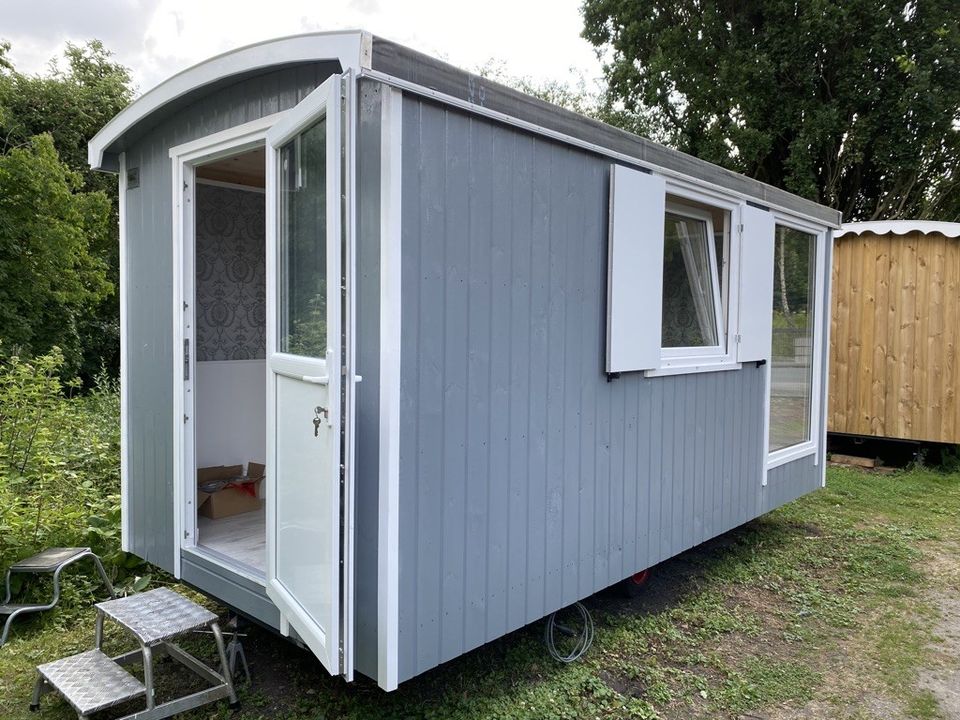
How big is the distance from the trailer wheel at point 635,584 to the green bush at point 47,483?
100 inches

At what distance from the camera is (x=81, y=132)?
510 inches

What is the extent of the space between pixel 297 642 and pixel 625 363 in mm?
1682

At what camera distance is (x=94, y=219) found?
10.6m

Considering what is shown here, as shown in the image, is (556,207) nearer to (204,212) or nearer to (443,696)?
(443,696)

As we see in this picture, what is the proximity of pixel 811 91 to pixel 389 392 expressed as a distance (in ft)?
38.1

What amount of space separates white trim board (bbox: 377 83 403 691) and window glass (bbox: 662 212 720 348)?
1.68 m

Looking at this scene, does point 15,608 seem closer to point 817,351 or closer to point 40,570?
point 40,570

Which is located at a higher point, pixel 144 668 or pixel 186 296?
pixel 186 296

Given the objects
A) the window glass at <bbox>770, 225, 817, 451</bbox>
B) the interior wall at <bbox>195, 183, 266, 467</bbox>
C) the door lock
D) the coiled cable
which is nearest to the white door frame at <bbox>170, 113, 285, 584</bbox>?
the interior wall at <bbox>195, 183, 266, 467</bbox>

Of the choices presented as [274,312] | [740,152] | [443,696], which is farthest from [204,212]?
[740,152]

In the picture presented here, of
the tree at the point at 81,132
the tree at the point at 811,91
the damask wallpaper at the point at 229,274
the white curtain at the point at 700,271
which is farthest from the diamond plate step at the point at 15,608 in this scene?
the tree at the point at 811,91

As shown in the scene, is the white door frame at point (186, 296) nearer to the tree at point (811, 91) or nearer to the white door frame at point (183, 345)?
the white door frame at point (183, 345)

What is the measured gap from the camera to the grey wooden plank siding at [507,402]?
2.34 m

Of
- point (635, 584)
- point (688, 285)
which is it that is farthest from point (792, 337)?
point (635, 584)
